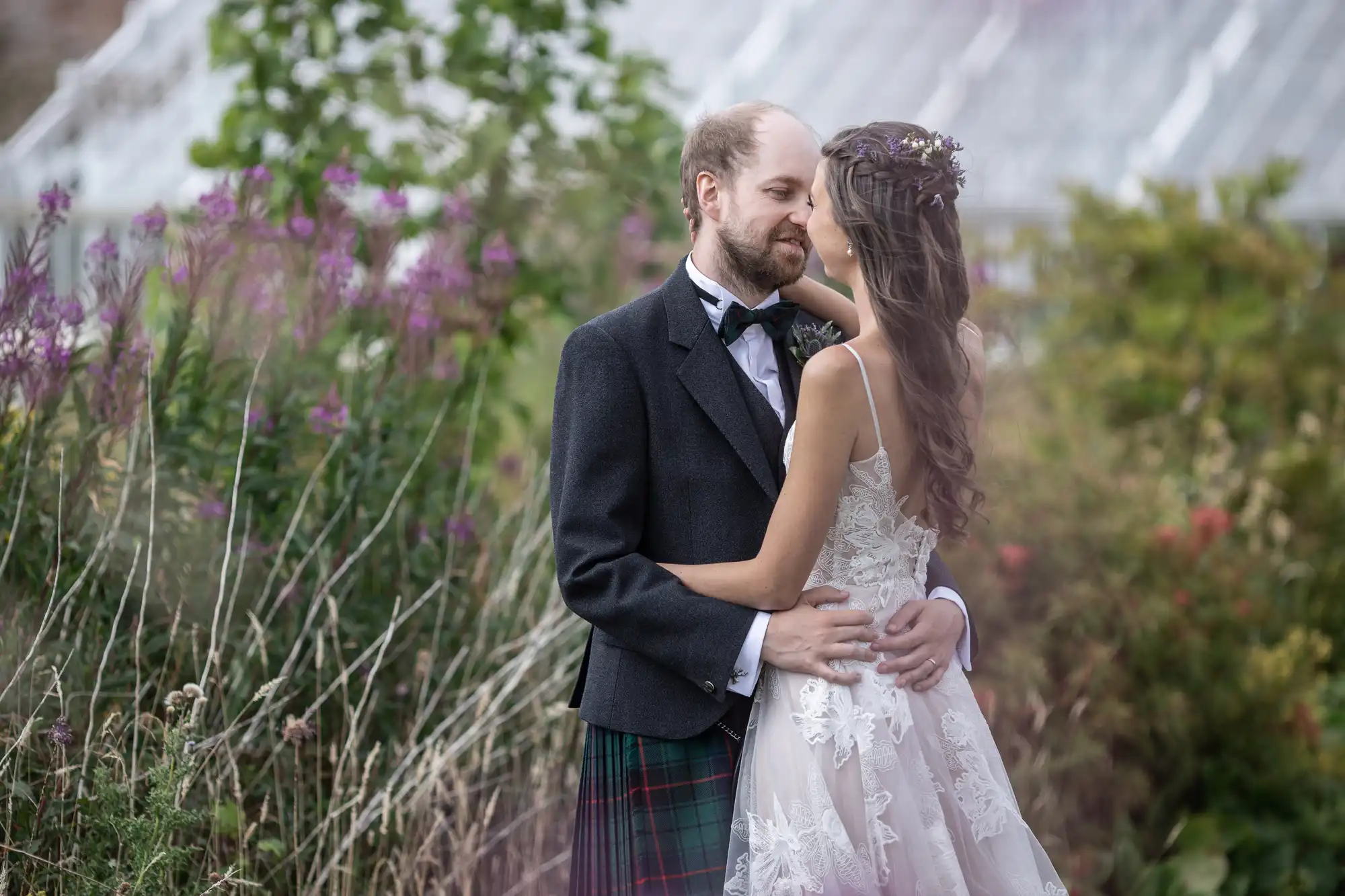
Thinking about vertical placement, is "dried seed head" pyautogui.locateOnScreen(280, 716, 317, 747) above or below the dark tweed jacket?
below

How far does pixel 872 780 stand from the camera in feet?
6.91

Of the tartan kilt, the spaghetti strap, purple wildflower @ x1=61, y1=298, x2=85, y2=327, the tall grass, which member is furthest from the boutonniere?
purple wildflower @ x1=61, y1=298, x2=85, y2=327

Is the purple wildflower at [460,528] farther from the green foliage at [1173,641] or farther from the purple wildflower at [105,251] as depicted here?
the green foliage at [1173,641]

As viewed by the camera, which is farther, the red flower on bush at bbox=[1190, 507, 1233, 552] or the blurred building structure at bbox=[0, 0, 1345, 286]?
the blurred building structure at bbox=[0, 0, 1345, 286]

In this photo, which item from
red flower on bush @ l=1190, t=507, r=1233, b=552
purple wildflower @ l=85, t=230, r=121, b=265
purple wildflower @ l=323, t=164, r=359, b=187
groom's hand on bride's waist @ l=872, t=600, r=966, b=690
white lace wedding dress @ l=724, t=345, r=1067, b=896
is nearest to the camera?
white lace wedding dress @ l=724, t=345, r=1067, b=896

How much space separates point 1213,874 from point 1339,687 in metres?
1.27

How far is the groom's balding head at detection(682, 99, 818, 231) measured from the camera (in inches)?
87.3

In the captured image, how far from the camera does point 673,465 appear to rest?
2225 millimetres

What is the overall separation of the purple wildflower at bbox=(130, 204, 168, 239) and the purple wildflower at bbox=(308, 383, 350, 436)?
0.55 meters

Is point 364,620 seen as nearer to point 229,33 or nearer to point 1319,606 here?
point 229,33

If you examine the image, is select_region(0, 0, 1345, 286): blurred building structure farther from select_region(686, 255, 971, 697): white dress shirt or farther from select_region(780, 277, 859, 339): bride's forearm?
select_region(686, 255, 971, 697): white dress shirt

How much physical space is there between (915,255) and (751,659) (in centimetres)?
73

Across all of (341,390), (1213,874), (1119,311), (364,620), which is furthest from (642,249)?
(1119,311)

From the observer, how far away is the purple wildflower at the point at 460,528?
3.48m
